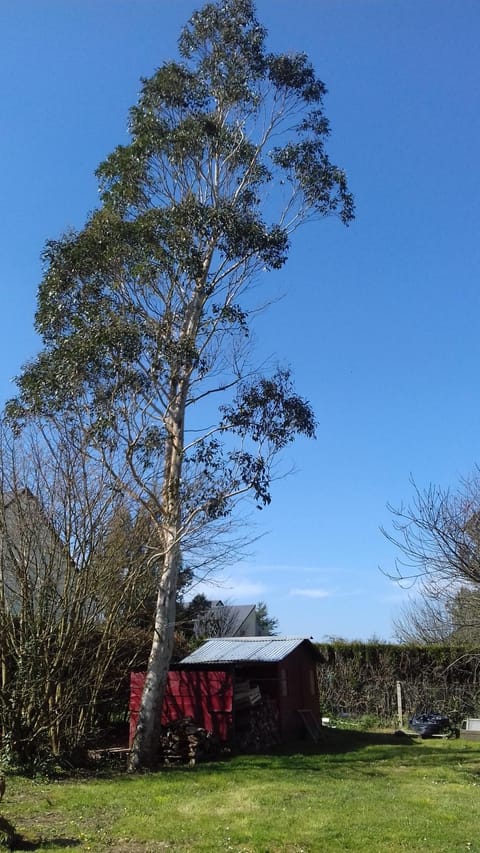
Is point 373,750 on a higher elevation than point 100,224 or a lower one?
lower

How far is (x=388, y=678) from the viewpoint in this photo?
76.7ft

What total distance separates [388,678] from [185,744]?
11.5 metres

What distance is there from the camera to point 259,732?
15.3 meters

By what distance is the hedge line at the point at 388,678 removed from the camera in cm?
2261

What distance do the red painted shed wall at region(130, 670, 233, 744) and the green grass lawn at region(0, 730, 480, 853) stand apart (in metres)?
1.33

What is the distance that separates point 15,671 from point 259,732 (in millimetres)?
5742

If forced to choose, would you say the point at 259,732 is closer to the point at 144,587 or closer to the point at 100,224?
the point at 144,587

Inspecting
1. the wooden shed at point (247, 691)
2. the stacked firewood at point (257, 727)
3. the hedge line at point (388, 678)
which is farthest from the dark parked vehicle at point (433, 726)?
the stacked firewood at point (257, 727)

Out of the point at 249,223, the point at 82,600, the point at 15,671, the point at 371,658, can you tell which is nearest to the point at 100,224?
the point at 249,223

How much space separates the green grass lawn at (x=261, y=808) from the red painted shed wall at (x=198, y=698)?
4.38ft

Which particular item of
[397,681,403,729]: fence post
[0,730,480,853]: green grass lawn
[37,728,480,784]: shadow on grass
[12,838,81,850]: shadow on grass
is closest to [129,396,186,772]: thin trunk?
[37,728,480,784]: shadow on grass

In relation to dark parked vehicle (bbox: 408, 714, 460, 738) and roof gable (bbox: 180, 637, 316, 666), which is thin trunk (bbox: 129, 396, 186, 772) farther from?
dark parked vehicle (bbox: 408, 714, 460, 738)

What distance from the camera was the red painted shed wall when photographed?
47.5ft

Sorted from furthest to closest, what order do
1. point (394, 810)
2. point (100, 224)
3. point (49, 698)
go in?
point (100, 224), point (49, 698), point (394, 810)
